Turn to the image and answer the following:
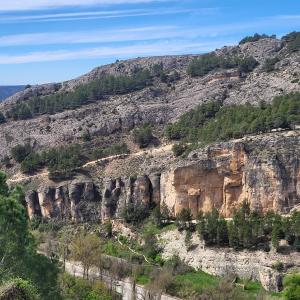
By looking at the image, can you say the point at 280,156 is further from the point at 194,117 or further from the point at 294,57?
the point at 294,57

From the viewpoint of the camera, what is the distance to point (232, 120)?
233ft

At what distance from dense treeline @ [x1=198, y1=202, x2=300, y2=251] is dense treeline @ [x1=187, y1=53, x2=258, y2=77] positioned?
4851 centimetres

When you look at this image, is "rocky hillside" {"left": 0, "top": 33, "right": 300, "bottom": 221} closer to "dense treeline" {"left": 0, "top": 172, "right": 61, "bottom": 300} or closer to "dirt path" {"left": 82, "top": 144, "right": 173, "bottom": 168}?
"dirt path" {"left": 82, "top": 144, "right": 173, "bottom": 168}

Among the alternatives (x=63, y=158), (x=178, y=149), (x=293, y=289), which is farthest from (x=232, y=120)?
(x=293, y=289)

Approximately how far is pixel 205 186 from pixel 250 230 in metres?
10.1

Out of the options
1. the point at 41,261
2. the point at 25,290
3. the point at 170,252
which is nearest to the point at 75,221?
the point at 170,252

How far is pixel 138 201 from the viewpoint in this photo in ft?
225

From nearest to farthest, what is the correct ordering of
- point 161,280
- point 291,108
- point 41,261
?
point 41,261
point 161,280
point 291,108

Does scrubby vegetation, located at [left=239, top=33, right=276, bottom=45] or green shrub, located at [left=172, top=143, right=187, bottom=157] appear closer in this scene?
green shrub, located at [left=172, top=143, right=187, bottom=157]

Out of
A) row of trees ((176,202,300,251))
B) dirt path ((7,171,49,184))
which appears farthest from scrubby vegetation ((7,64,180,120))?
row of trees ((176,202,300,251))

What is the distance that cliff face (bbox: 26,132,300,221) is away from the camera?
58.2m

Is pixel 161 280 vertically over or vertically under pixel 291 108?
under

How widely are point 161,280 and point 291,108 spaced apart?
29.2 metres

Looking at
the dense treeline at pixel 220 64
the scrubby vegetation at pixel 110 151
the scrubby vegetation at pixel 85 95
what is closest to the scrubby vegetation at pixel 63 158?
the scrubby vegetation at pixel 110 151
